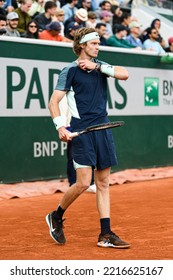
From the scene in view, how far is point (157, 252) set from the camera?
7078 mm

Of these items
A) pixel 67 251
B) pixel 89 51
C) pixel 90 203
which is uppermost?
pixel 89 51

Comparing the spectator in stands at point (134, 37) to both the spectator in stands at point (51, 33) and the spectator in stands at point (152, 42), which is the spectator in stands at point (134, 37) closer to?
the spectator in stands at point (152, 42)

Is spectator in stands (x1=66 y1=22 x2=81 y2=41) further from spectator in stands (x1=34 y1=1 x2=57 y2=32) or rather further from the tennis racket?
the tennis racket

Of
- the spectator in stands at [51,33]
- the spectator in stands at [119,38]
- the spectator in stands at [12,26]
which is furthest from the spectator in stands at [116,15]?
the spectator in stands at [12,26]

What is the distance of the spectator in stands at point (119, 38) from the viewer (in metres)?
15.3

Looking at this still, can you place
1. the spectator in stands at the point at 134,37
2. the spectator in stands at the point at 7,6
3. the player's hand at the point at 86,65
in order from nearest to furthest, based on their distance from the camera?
1. the player's hand at the point at 86,65
2. the spectator in stands at the point at 7,6
3. the spectator in stands at the point at 134,37

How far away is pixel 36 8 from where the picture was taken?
1550cm

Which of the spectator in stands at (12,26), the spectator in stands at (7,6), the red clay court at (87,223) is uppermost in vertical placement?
the spectator in stands at (7,6)

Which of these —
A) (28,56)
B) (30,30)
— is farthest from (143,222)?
Result: (30,30)

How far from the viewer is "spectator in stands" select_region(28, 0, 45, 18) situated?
15.3m

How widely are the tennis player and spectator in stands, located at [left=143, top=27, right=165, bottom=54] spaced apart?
9595 mm

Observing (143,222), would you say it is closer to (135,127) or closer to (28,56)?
(28,56)

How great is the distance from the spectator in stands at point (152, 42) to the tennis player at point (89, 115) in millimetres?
9595
